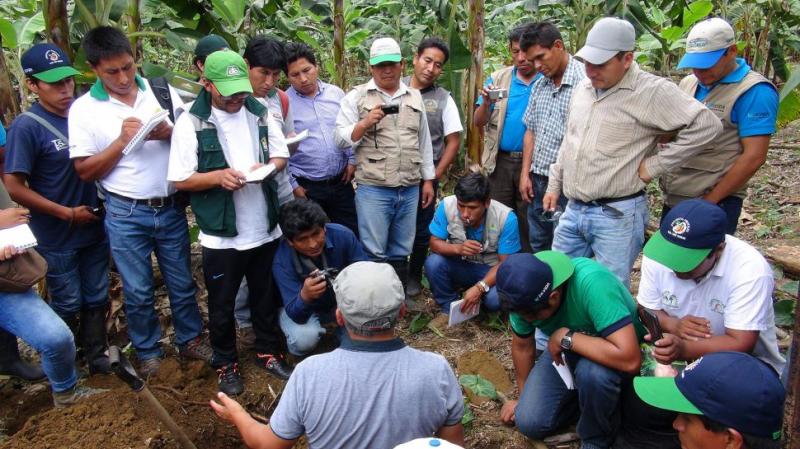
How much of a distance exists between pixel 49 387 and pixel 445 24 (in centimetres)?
543

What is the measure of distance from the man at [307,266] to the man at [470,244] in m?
0.77

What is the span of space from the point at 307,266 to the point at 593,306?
1.72 m

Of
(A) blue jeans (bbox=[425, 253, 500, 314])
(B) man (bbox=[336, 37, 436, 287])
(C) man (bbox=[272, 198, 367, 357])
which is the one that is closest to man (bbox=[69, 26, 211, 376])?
(C) man (bbox=[272, 198, 367, 357])

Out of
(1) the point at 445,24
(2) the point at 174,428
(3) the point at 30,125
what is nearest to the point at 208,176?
(3) the point at 30,125

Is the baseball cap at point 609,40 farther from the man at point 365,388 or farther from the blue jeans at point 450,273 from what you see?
the man at point 365,388

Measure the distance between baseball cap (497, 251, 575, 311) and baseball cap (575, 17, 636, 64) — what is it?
127cm

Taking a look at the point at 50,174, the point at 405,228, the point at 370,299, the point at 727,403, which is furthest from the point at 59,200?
the point at 727,403

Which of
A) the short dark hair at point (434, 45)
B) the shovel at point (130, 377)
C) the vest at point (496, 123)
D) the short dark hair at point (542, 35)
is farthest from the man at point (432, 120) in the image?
the shovel at point (130, 377)

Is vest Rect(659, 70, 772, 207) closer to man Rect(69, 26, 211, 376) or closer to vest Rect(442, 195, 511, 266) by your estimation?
vest Rect(442, 195, 511, 266)

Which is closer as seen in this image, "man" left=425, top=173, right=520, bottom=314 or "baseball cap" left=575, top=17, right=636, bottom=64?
"baseball cap" left=575, top=17, right=636, bottom=64

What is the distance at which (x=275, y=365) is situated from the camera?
12.7 ft

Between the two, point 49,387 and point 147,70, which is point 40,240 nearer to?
point 49,387

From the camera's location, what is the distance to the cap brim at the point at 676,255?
8.60ft

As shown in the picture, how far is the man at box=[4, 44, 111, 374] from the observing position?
3318mm
